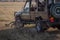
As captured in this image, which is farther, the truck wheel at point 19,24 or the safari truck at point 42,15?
the truck wheel at point 19,24

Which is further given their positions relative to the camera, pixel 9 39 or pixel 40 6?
pixel 40 6

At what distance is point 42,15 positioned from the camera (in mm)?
12344

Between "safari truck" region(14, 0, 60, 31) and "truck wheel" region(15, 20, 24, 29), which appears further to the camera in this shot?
"truck wheel" region(15, 20, 24, 29)

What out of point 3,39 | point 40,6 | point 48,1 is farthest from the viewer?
point 40,6

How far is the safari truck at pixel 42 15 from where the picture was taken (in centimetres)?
1178

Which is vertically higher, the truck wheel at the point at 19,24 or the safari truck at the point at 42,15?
the safari truck at the point at 42,15

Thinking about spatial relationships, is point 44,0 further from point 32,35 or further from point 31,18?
point 32,35

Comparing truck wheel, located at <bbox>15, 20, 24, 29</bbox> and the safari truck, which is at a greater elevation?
the safari truck

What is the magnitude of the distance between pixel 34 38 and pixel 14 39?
838 mm

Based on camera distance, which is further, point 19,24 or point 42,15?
point 19,24

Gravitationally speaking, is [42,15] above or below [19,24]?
above

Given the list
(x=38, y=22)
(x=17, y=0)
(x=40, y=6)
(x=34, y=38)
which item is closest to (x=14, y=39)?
(x=34, y=38)

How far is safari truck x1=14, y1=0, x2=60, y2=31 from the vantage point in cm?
1178

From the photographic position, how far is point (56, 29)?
13.3 metres
